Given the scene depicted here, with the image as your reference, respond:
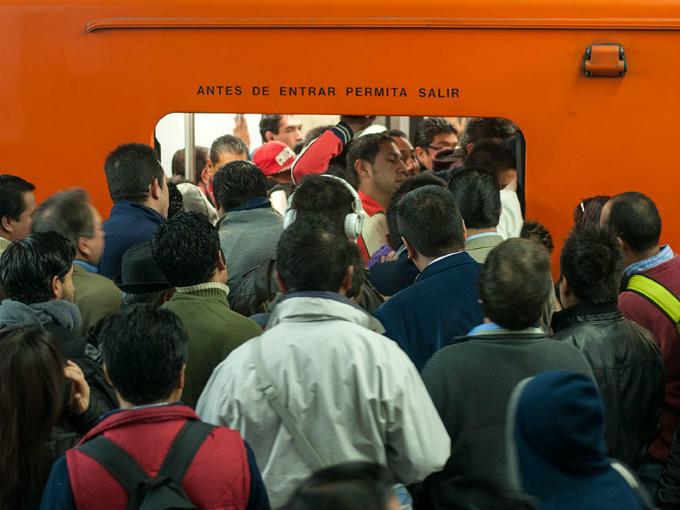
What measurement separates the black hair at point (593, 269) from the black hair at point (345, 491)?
238 centimetres

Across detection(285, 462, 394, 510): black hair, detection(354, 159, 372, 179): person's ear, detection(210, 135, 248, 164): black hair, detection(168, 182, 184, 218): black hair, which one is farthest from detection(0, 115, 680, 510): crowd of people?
detection(210, 135, 248, 164): black hair

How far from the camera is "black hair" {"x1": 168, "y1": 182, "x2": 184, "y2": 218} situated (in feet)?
20.5

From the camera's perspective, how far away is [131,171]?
537cm

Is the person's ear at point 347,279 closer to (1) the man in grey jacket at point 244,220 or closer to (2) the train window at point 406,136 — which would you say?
(1) the man in grey jacket at point 244,220

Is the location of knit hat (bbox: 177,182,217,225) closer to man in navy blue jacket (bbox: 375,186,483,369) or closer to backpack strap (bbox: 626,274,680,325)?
man in navy blue jacket (bbox: 375,186,483,369)

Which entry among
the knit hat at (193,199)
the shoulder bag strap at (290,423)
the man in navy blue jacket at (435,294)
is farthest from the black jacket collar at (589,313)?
the knit hat at (193,199)

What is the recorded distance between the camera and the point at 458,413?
3480 mm

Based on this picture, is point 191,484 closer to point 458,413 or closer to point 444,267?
point 458,413

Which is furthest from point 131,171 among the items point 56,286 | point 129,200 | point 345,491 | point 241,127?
point 241,127

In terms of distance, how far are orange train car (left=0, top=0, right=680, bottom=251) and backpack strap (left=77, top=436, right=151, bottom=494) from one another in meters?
3.02

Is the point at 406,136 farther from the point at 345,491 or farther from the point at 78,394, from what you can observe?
the point at 345,491

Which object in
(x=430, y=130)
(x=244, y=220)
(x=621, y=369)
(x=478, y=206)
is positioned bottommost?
(x=621, y=369)

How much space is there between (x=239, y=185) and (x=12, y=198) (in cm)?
103

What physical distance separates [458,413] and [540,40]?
2596 mm
